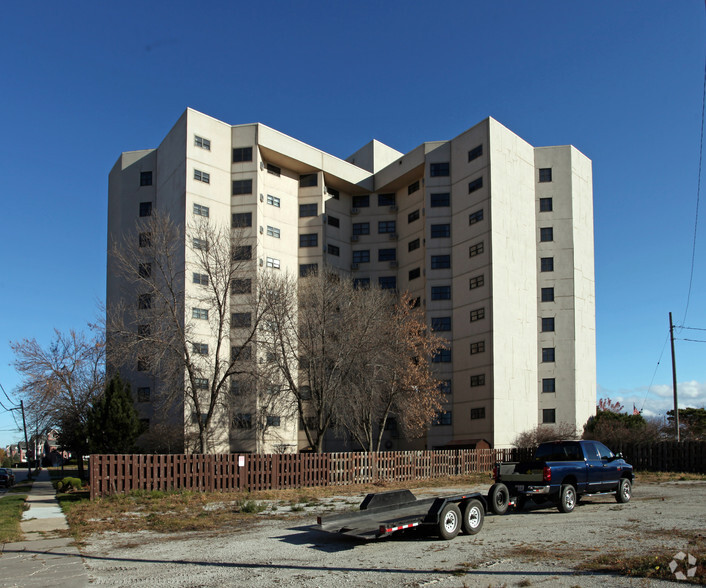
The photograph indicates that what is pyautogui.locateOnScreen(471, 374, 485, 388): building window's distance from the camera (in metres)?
46.8

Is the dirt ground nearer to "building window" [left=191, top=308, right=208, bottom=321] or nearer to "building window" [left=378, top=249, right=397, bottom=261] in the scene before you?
"building window" [left=191, top=308, right=208, bottom=321]

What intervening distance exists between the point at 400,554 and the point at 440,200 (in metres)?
44.4

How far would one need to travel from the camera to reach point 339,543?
11.9 m

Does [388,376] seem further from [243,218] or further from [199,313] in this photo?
[243,218]

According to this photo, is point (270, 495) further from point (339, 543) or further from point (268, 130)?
point (268, 130)

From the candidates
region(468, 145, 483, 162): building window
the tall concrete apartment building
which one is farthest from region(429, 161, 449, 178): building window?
region(468, 145, 483, 162): building window

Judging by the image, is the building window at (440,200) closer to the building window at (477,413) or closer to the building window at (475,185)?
the building window at (475,185)

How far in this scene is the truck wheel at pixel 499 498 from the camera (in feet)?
47.3

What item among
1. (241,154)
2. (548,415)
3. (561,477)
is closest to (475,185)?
(241,154)

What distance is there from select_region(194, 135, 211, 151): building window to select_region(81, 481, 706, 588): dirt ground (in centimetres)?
3806

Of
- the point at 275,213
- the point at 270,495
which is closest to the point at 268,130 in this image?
the point at 275,213

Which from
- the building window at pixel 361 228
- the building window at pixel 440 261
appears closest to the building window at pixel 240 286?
the building window at pixel 440 261

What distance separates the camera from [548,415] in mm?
49188

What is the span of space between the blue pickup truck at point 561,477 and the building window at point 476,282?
30.5 meters
